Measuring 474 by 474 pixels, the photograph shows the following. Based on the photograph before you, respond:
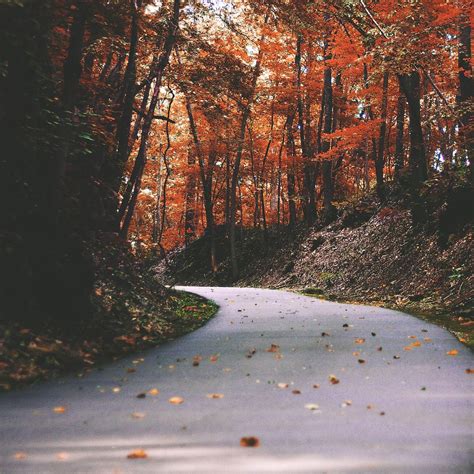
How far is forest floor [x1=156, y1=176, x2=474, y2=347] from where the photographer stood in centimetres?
1228

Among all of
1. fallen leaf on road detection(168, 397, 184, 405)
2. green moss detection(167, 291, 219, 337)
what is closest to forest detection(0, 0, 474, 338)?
green moss detection(167, 291, 219, 337)

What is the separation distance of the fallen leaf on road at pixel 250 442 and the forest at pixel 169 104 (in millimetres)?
4136

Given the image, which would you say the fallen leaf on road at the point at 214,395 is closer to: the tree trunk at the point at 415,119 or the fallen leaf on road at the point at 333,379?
the fallen leaf on road at the point at 333,379

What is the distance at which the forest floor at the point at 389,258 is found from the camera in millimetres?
12281

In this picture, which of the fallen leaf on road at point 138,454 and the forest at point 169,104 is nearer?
the fallen leaf on road at point 138,454

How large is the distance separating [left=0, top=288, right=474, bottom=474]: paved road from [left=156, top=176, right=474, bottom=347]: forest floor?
2649 mm

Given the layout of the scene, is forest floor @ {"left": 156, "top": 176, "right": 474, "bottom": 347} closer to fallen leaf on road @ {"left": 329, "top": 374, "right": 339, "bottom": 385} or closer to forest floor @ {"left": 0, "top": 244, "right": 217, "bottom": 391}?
forest floor @ {"left": 0, "top": 244, "right": 217, "bottom": 391}

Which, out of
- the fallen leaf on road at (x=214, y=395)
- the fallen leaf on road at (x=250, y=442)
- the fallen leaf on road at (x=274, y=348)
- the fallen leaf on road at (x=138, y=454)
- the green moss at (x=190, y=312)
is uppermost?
the green moss at (x=190, y=312)

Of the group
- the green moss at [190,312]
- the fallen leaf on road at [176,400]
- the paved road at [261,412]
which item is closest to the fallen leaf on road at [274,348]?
the paved road at [261,412]

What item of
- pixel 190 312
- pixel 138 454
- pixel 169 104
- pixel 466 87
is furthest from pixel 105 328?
pixel 466 87

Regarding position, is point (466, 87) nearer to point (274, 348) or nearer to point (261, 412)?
point (274, 348)

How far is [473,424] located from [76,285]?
5.33 meters

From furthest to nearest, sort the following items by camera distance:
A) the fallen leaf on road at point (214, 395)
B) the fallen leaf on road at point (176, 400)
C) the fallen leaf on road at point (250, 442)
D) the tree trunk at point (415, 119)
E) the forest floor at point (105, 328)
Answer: the tree trunk at point (415, 119) < the forest floor at point (105, 328) < the fallen leaf on road at point (214, 395) < the fallen leaf on road at point (176, 400) < the fallen leaf on road at point (250, 442)

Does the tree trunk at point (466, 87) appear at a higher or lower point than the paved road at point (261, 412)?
higher
